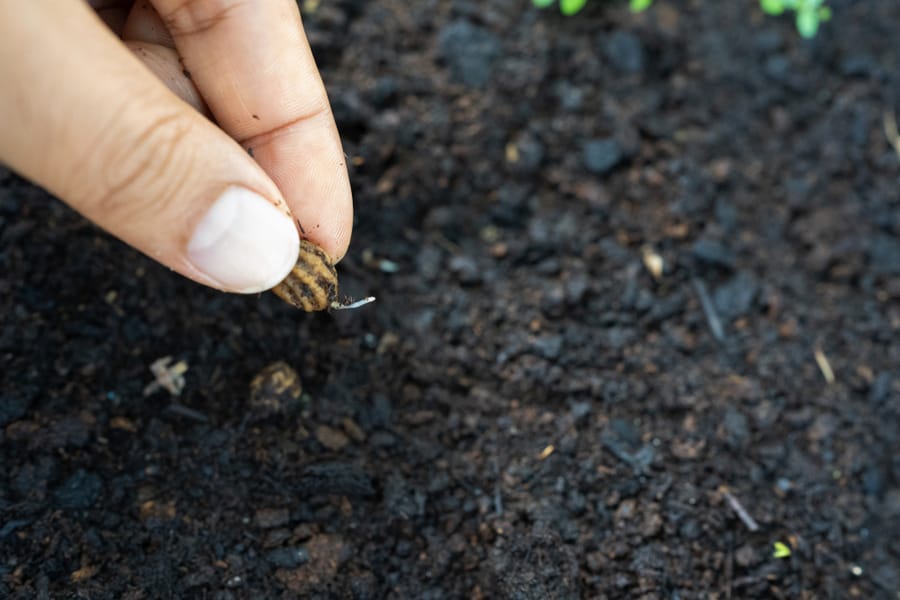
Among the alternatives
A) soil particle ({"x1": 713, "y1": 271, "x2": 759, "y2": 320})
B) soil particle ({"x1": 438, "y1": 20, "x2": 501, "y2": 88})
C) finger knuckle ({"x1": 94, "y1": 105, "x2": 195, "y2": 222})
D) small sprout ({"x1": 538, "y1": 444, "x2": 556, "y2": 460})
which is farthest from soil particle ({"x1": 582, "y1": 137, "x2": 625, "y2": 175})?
finger knuckle ({"x1": 94, "y1": 105, "x2": 195, "y2": 222})

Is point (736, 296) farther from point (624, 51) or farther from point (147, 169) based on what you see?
point (147, 169)

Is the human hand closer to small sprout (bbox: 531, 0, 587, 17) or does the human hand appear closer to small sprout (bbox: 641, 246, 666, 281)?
small sprout (bbox: 641, 246, 666, 281)

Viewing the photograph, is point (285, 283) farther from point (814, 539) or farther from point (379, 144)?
point (814, 539)

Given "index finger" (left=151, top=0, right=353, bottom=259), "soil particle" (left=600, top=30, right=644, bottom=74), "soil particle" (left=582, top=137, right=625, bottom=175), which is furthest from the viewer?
"soil particle" (left=600, top=30, right=644, bottom=74)

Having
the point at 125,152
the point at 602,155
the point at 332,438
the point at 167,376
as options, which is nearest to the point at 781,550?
the point at 332,438

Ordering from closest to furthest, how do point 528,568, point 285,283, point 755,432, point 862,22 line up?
point 285,283 < point 528,568 < point 755,432 < point 862,22

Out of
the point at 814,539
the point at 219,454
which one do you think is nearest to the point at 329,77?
the point at 219,454
